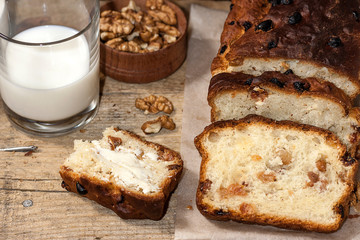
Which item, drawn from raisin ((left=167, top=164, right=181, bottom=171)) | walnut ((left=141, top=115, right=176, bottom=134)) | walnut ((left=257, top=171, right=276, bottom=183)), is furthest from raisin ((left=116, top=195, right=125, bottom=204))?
walnut ((left=257, top=171, right=276, bottom=183))

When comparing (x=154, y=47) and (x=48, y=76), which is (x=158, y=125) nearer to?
(x=154, y=47)

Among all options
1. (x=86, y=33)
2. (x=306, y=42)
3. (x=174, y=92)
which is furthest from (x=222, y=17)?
(x=86, y=33)

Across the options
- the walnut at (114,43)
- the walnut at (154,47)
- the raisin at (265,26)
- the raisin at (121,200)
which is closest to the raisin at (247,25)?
the raisin at (265,26)

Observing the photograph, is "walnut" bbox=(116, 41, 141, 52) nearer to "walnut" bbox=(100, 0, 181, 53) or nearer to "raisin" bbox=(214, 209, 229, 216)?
"walnut" bbox=(100, 0, 181, 53)

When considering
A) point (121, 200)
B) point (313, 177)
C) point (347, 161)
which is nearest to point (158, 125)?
point (121, 200)

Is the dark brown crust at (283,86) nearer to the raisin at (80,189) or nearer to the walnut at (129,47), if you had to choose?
the walnut at (129,47)

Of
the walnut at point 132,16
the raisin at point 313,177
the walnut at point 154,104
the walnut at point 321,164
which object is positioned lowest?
the walnut at point 154,104
